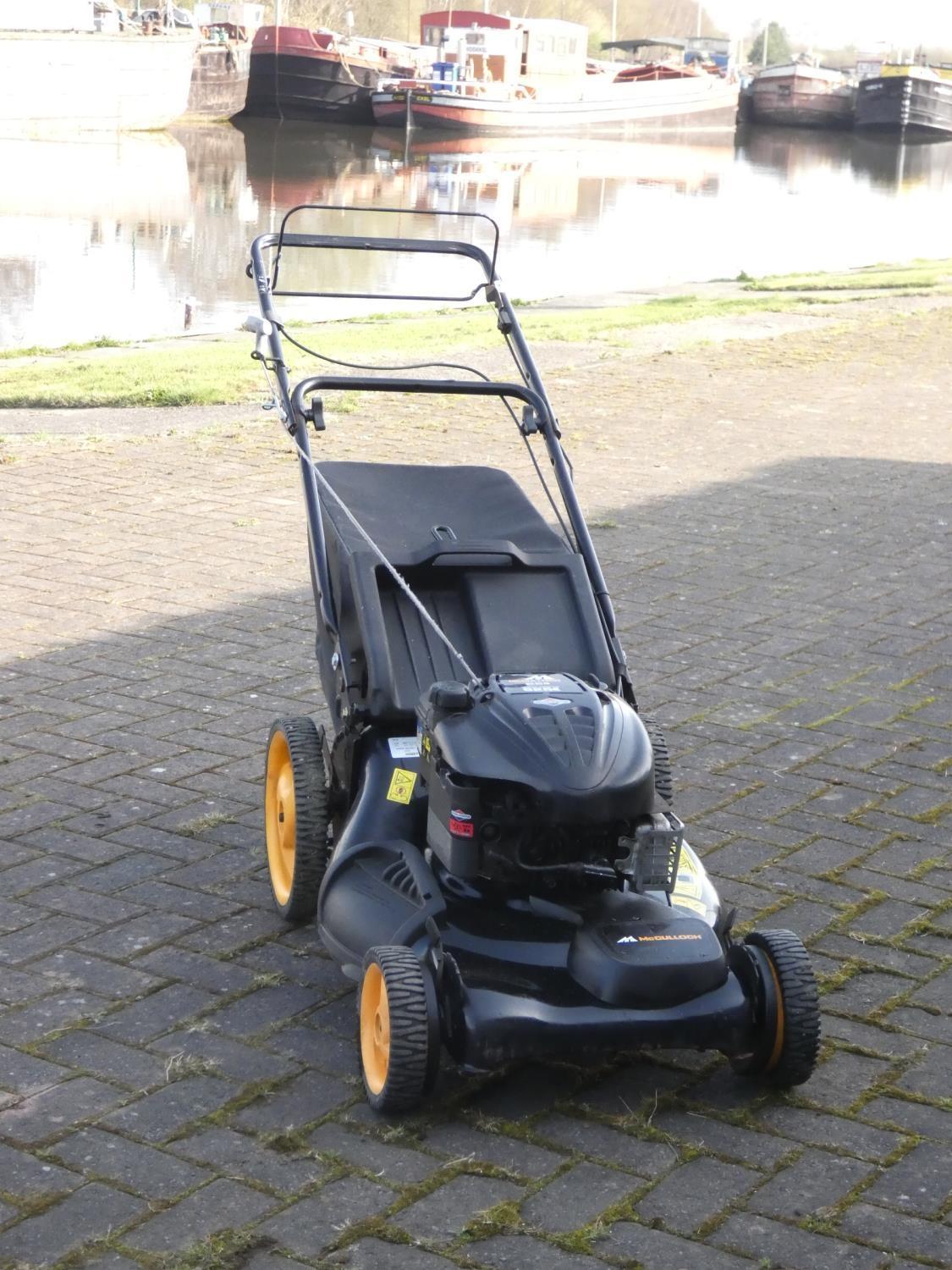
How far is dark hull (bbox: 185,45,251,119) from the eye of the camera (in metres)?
53.7

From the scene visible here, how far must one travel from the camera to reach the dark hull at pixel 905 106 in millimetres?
67625

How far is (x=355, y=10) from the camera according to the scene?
87.8 m

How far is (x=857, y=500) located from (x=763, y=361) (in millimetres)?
4502

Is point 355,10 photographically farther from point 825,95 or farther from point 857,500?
point 857,500

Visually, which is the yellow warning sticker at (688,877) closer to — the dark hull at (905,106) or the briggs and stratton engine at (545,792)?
the briggs and stratton engine at (545,792)

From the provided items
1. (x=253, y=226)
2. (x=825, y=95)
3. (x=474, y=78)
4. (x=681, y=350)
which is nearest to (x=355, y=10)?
(x=825, y=95)

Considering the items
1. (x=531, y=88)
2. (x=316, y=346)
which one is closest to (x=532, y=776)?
(x=316, y=346)

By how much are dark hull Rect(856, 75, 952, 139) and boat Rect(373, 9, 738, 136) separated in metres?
5.70

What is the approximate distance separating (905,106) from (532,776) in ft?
230

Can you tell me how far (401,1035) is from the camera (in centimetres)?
310

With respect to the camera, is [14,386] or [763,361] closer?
[14,386]

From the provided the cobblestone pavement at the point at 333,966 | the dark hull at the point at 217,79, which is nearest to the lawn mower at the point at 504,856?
the cobblestone pavement at the point at 333,966

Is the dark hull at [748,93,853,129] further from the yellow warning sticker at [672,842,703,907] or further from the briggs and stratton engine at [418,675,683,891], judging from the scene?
the briggs and stratton engine at [418,675,683,891]

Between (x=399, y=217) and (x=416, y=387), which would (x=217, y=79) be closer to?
(x=399, y=217)
